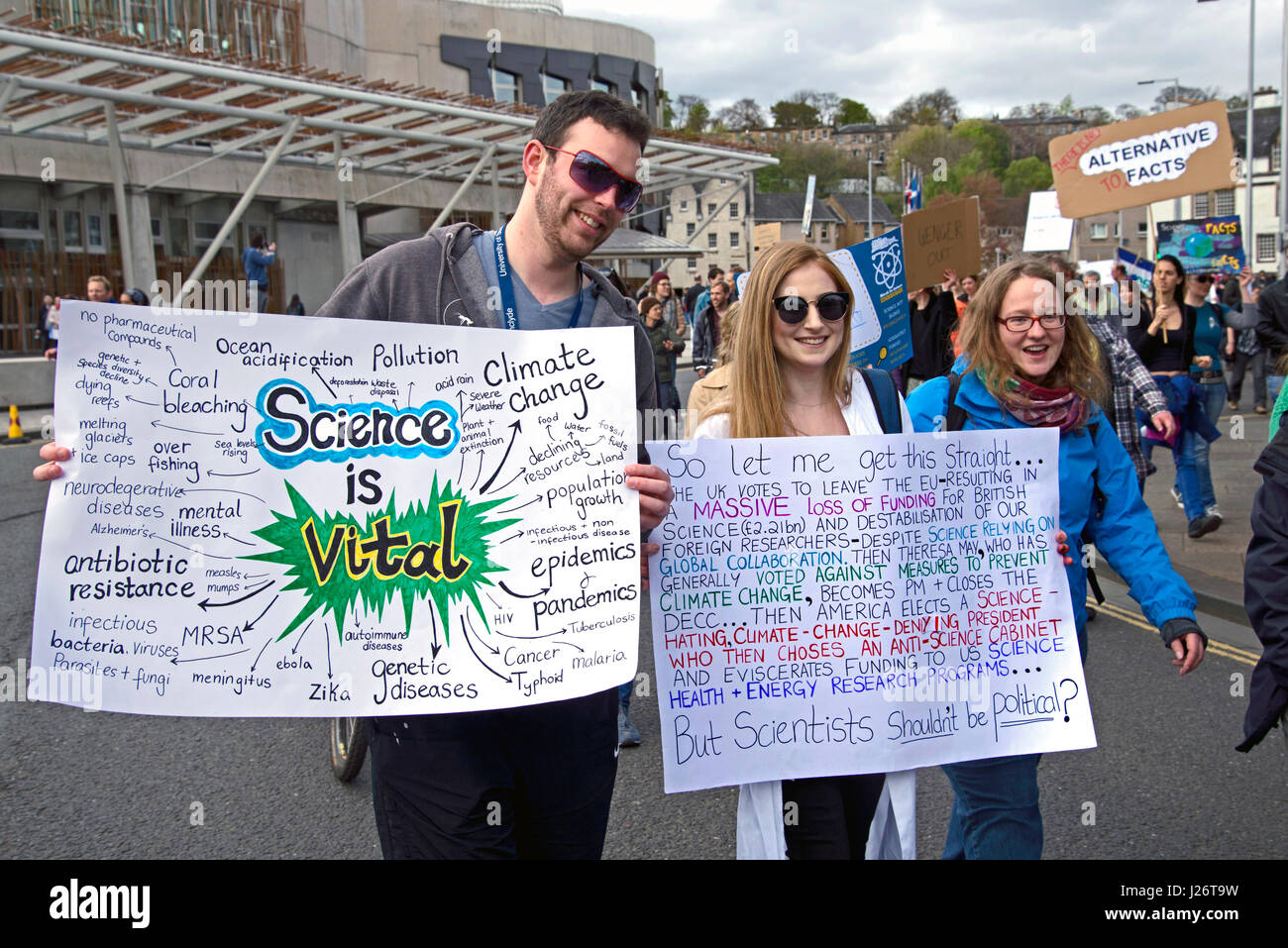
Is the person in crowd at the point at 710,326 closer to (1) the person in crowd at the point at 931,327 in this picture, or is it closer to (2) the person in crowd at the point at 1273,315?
(1) the person in crowd at the point at 931,327

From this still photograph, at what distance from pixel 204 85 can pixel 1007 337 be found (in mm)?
17620

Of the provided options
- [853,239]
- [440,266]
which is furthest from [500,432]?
[853,239]

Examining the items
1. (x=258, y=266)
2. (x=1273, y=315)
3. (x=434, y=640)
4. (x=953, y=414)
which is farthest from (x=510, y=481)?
(x=258, y=266)

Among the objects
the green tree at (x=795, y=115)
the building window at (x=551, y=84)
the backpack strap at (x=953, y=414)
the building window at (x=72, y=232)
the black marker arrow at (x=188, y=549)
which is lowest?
the black marker arrow at (x=188, y=549)

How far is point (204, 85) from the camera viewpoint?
690 inches

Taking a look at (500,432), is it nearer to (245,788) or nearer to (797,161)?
(245,788)

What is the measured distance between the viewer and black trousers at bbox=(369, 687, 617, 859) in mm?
2193

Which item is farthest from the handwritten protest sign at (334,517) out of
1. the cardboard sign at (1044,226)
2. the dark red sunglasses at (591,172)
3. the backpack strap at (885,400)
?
the cardboard sign at (1044,226)

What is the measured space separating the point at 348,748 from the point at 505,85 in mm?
44022

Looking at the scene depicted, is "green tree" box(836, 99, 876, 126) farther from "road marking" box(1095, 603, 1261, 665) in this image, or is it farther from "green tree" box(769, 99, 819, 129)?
"road marking" box(1095, 603, 1261, 665)

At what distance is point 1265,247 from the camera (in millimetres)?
64375

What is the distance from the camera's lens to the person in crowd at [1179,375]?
8.04m

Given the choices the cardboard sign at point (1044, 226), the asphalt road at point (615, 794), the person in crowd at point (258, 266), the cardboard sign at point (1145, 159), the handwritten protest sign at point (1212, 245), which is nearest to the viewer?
the asphalt road at point (615, 794)

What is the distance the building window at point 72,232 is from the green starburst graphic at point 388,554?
25566mm
